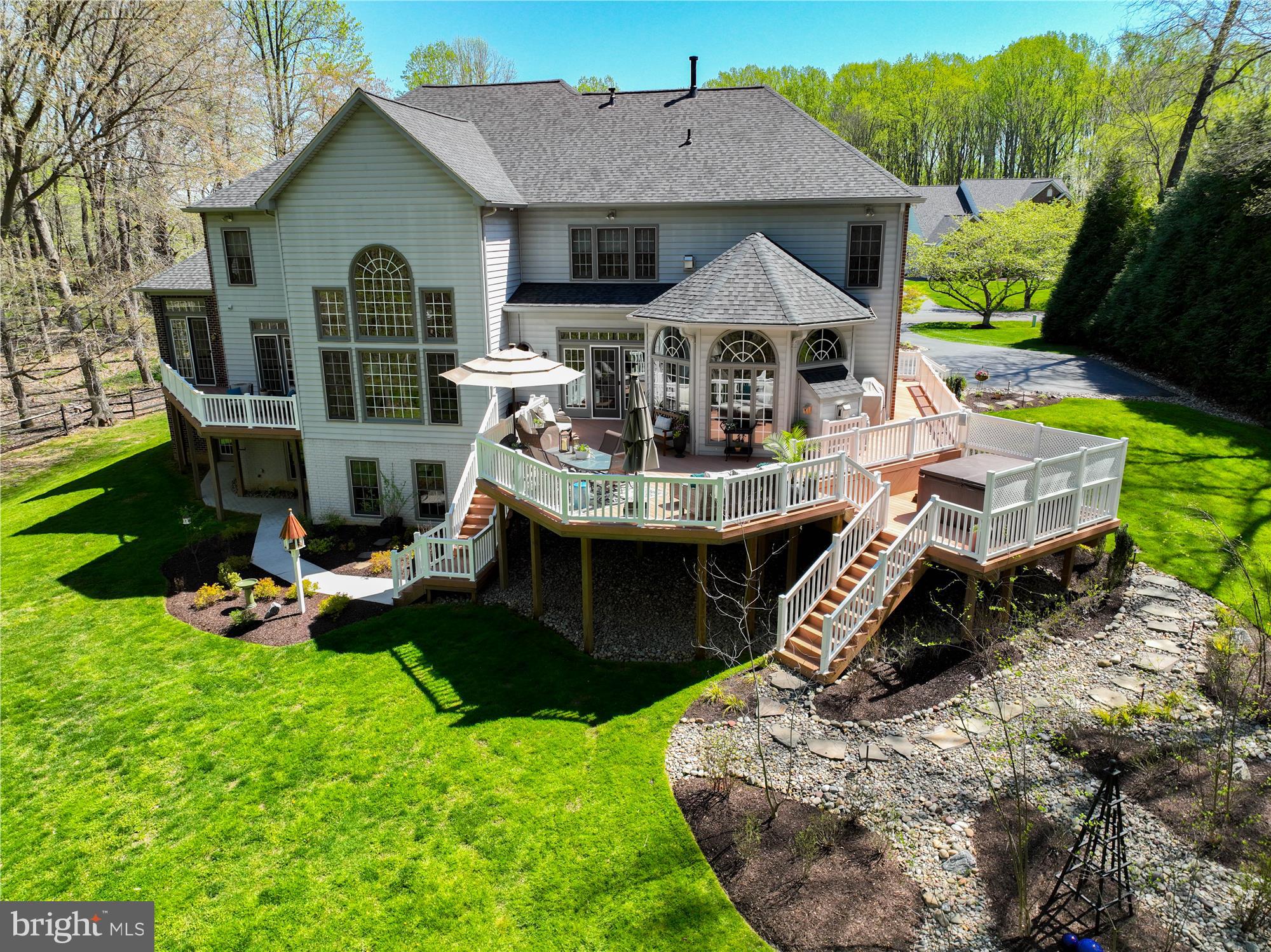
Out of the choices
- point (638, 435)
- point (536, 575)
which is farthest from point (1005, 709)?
point (536, 575)

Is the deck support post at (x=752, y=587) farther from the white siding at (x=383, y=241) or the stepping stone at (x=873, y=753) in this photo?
the white siding at (x=383, y=241)

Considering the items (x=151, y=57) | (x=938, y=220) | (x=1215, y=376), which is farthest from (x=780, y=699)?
(x=938, y=220)

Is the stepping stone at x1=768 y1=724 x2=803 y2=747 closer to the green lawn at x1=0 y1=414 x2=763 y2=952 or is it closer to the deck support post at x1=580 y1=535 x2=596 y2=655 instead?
the green lawn at x1=0 y1=414 x2=763 y2=952

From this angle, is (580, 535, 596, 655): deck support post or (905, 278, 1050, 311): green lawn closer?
(580, 535, 596, 655): deck support post

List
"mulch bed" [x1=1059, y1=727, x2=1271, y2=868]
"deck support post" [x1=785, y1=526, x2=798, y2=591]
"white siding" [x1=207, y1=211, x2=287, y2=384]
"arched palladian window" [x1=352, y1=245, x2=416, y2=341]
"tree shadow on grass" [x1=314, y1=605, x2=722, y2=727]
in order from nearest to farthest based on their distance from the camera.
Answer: "mulch bed" [x1=1059, y1=727, x2=1271, y2=868] → "tree shadow on grass" [x1=314, y1=605, x2=722, y2=727] → "deck support post" [x1=785, y1=526, x2=798, y2=591] → "arched palladian window" [x1=352, y1=245, x2=416, y2=341] → "white siding" [x1=207, y1=211, x2=287, y2=384]

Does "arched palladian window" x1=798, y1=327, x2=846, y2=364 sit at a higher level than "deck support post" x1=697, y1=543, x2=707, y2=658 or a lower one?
higher

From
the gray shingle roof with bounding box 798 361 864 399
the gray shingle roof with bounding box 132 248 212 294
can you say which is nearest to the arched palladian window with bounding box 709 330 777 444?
the gray shingle roof with bounding box 798 361 864 399

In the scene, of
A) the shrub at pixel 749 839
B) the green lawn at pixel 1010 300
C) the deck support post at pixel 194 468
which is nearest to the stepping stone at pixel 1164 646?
the shrub at pixel 749 839
